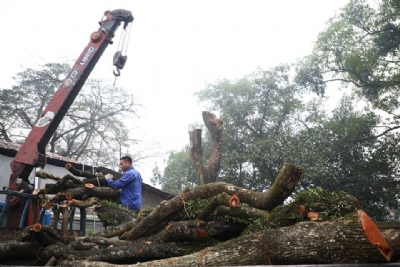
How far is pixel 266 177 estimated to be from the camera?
19.5m

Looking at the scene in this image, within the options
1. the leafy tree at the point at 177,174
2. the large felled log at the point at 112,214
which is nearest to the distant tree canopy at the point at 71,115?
the leafy tree at the point at 177,174

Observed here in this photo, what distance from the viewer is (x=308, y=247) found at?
3650mm

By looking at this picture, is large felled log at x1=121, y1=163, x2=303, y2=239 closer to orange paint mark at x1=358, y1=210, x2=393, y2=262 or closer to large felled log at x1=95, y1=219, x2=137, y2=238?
large felled log at x1=95, y1=219, x2=137, y2=238

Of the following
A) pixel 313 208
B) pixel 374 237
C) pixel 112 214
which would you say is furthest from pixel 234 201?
pixel 112 214

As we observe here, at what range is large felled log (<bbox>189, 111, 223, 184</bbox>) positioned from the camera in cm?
987

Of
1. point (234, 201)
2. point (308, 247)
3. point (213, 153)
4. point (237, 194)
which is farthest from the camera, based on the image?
point (213, 153)

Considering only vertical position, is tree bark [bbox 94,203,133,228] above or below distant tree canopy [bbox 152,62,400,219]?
below

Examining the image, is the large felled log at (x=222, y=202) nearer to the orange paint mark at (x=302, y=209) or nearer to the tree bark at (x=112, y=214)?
the orange paint mark at (x=302, y=209)

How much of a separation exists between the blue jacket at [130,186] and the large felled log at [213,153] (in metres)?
2.60

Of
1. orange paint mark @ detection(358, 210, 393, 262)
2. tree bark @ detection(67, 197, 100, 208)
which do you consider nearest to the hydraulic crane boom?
tree bark @ detection(67, 197, 100, 208)

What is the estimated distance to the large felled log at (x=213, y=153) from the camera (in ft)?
32.4

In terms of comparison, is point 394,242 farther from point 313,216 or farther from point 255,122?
point 255,122

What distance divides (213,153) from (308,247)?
6487mm

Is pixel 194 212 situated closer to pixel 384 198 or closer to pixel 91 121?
pixel 384 198
